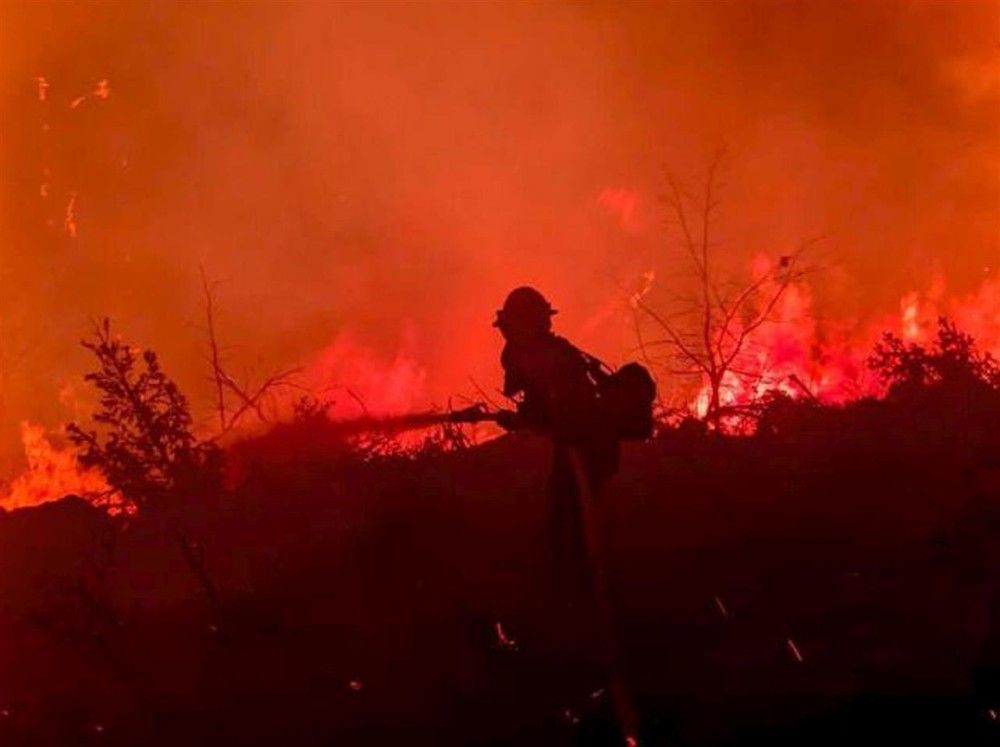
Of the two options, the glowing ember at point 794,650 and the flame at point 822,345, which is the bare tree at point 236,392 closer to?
the flame at point 822,345

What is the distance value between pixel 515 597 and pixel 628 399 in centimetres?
288

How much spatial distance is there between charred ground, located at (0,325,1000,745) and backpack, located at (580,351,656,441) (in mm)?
1898

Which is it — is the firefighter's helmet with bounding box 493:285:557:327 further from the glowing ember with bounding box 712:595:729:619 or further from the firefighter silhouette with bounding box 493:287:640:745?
the glowing ember with bounding box 712:595:729:619

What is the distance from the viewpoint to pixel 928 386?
15.5 meters

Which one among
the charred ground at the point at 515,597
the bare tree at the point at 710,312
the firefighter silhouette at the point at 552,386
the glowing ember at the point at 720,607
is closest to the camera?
the charred ground at the point at 515,597

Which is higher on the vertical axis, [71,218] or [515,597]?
[71,218]

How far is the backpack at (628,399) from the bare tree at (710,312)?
7008 millimetres

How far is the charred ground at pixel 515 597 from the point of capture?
8.12 m

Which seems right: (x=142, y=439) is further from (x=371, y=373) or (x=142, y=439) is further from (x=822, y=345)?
(x=371, y=373)

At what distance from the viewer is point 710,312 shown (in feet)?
70.3

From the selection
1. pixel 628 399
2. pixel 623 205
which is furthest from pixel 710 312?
pixel 623 205

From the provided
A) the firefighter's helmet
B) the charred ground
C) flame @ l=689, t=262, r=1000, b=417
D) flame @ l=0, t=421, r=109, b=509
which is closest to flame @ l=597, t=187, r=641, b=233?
flame @ l=689, t=262, r=1000, b=417

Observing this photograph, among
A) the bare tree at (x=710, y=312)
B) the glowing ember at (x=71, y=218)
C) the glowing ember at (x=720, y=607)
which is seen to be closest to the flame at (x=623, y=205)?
the bare tree at (x=710, y=312)

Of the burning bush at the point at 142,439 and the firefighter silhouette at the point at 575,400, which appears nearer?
the firefighter silhouette at the point at 575,400
